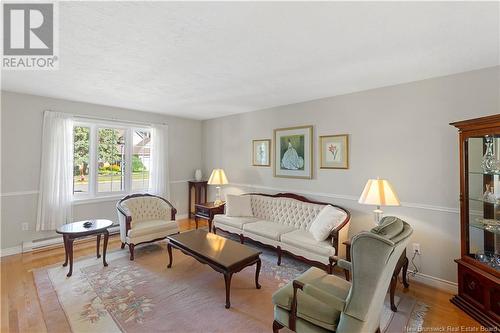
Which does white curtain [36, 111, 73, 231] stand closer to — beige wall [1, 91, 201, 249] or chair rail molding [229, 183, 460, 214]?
beige wall [1, 91, 201, 249]

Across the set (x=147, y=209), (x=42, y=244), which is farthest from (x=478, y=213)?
(x=42, y=244)

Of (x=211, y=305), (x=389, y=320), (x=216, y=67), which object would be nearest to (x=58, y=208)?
(x=211, y=305)

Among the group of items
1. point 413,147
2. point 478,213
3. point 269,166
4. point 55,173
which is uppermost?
point 413,147

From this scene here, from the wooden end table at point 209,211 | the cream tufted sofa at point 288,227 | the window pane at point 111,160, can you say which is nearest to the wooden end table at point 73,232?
the window pane at point 111,160

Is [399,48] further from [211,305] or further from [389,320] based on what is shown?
[211,305]

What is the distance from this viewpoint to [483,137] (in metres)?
2.39

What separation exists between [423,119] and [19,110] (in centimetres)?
600

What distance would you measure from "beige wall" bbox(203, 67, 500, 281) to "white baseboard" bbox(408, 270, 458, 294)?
0.15 ft

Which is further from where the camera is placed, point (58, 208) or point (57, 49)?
point (58, 208)

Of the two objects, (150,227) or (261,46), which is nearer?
(261,46)

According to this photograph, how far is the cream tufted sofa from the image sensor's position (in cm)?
305

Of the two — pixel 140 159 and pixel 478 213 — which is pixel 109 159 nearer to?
pixel 140 159

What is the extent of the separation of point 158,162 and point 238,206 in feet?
7.39

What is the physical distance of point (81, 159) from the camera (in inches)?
177
